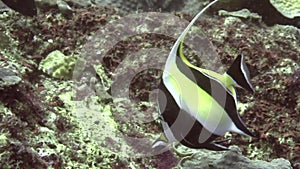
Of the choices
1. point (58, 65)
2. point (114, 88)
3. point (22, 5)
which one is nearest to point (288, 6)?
point (114, 88)

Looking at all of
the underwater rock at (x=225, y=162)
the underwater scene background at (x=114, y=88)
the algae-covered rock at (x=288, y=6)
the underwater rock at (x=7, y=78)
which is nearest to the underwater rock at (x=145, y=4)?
the underwater scene background at (x=114, y=88)

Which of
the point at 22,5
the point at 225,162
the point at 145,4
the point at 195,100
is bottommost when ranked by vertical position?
the point at 225,162

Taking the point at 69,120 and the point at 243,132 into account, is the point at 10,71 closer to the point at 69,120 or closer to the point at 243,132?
the point at 69,120

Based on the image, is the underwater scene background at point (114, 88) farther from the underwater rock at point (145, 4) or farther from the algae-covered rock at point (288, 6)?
the underwater rock at point (145, 4)

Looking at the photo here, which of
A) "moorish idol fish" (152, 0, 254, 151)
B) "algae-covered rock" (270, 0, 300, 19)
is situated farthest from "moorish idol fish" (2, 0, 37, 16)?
"algae-covered rock" (270, 0, 300, 19)

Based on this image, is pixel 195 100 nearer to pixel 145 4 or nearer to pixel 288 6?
pixel 288 6

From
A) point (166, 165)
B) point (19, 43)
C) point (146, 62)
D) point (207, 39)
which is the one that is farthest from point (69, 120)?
point (207, 39)
